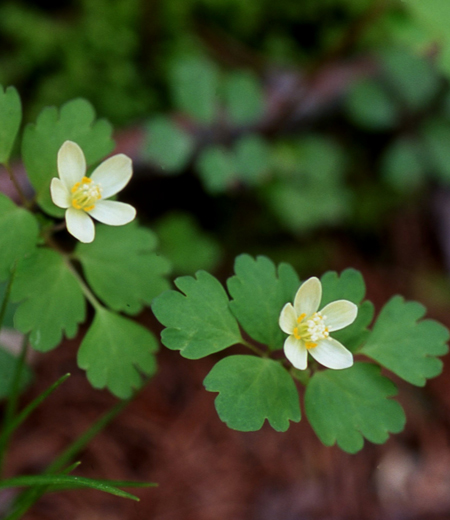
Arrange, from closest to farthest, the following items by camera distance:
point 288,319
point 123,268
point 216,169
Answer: point 288,319
point 123,268
point 216,169

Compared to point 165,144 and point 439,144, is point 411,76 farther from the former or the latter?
point 165,144

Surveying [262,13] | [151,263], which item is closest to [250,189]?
[262,13]

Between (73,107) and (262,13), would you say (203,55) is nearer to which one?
(262,13)

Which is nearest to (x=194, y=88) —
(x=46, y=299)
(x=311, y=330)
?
(x=46, y=299)

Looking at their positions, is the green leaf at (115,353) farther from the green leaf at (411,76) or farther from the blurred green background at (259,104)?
the green leaf at (411,76)

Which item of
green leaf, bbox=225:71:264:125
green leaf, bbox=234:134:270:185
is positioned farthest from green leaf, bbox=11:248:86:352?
green leaf, bbox=225:71:264:125

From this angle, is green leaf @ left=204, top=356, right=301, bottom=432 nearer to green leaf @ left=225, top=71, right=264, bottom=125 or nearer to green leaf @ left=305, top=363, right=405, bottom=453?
green leaf @ left=305, top=363, right=405, bottom=453
